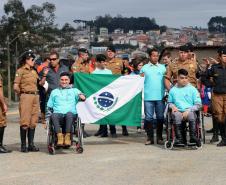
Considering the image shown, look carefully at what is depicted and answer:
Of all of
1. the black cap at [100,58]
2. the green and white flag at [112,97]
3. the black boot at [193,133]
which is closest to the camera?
the black boot at [193,133]

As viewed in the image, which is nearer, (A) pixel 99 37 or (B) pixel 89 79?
(B) pixel 89 79

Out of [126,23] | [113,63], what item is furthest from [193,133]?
[126,23]

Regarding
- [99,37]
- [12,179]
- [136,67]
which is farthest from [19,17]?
[12,179]

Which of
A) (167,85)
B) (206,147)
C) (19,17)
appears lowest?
(206,147)

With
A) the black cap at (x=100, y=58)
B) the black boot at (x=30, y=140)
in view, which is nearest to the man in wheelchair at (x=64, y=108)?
the black boot at (x=30, y=140)

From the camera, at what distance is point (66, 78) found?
36.1 feet

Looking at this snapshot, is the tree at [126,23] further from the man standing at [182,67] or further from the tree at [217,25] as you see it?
the man standing at [182,67]

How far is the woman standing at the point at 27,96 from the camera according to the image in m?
11.0

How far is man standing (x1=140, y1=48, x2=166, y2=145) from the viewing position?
11836mm

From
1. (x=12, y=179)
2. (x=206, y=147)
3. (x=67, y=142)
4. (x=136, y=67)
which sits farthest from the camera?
(x=136, y=67)

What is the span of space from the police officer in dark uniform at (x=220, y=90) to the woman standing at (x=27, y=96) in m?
3.39

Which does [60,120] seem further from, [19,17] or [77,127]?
[19,17]

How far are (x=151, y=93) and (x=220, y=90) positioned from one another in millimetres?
1329

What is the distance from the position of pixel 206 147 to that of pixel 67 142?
8.67ft
